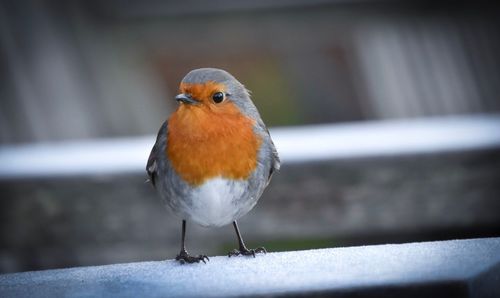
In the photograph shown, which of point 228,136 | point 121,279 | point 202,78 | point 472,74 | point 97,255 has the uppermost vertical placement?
point 202,78

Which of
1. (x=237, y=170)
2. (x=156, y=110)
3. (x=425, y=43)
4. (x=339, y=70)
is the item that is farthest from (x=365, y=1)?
(x=237, y=170)

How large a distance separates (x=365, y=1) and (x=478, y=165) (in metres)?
3.42

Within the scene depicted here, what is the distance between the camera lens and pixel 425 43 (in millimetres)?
6531

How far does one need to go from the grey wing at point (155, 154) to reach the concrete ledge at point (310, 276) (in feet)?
1.31

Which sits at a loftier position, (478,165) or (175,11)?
(175,11)

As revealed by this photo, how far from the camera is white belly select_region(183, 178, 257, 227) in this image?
2129mm

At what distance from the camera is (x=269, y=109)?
7.20 m

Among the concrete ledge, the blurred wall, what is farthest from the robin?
the blurred wall

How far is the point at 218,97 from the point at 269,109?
511cm

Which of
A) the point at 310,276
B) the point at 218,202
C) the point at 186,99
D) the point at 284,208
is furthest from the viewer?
the point at 284,208

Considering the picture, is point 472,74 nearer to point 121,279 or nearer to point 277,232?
point 277,232

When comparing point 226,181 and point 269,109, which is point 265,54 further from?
point 226,181

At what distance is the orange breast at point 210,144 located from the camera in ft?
6.80

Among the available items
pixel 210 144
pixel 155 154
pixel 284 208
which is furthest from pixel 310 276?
pixel 284 208
